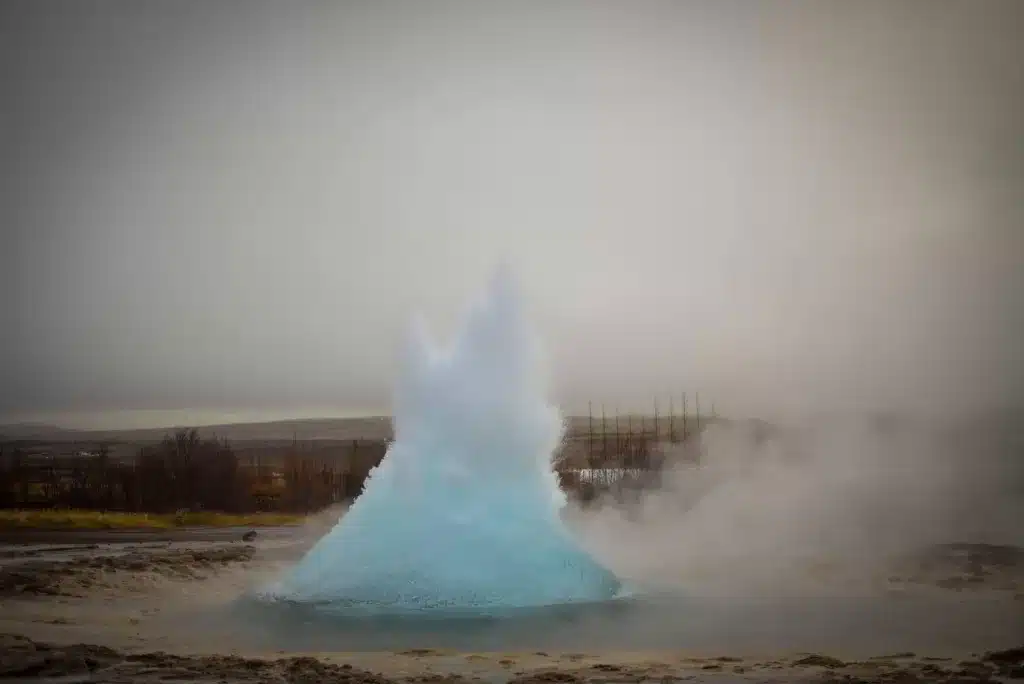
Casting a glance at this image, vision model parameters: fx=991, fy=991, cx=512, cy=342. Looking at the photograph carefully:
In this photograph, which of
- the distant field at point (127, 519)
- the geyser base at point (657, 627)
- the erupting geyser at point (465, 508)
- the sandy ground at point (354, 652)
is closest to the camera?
the sandy ground at point (354, 652)

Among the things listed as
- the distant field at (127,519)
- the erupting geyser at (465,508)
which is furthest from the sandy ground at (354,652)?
the distant field at (127,519)

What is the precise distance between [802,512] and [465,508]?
1007 cm

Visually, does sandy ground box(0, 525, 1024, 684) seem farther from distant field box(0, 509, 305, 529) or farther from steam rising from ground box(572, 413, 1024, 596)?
distant field box(0, 509, 305, 529)

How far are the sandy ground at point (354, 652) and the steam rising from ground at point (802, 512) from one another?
2.22 metres

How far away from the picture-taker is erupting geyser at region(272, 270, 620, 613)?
10258mm

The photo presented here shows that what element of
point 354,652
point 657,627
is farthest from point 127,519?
point 657,627

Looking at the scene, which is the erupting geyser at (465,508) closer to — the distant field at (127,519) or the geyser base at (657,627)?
the geyser base at (657,627)

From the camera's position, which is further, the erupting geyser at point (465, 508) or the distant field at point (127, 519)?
the distant field at point (127, 519)

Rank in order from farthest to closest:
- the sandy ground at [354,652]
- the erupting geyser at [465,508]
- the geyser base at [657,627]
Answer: the erupting geyser at [465,508] < the geyser base at [657,627] < the sandy ground at [354,652]

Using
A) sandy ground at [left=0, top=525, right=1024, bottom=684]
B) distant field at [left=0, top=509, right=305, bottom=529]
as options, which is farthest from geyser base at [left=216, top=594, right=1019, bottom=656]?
distant field at [left=0, top=509, right=305, bottom=529]

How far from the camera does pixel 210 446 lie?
3134 cm

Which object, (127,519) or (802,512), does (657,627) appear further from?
(127,519)

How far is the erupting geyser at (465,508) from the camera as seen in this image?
10.3m

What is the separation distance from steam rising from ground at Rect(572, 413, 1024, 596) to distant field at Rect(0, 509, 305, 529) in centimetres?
823
